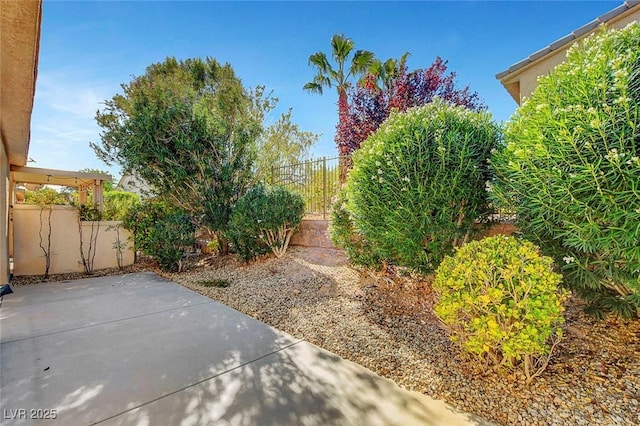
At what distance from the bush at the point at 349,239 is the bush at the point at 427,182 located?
3.30ft

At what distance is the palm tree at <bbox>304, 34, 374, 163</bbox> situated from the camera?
1416 cm

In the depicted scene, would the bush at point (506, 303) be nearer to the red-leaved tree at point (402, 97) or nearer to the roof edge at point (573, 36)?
the roof edge at point (573, 36)

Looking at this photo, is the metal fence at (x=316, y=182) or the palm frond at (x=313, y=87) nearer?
the metal fence at (x=316, y=182)

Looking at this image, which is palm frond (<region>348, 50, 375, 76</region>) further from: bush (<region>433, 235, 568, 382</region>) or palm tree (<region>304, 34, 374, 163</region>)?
bush (<region>433, 235, 568, 382</region>)

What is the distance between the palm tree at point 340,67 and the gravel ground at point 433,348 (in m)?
10.8

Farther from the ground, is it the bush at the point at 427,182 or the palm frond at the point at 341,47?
the palm frond at the point at 341,47

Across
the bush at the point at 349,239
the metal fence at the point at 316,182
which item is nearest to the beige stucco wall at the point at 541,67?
the bush at the point at 349,239

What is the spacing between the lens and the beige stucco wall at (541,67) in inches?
196

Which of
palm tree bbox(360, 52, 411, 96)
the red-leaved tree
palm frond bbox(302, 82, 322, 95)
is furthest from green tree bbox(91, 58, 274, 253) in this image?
palm tree bbox(360, 52, 411, 96)

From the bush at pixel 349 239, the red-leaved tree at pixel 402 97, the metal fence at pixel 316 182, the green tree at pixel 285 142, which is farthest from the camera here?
the green tree at pixel 285 142

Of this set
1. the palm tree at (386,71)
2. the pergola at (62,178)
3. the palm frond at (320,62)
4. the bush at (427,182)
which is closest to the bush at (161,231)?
the pergola at (62,178)

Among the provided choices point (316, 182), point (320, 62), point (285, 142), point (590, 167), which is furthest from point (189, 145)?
point (320, 62)

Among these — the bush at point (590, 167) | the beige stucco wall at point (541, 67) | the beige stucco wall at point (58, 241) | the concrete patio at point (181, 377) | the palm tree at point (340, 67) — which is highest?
the palm tree at point (340, 67)

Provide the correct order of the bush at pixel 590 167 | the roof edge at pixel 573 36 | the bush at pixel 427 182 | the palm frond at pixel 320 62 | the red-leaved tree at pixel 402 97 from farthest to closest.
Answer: the palm frond at pixel 320 62 → the red-leaved tree at pixel 402 97 → the roof edge at pixel 573 36 → the bush at pixel 427 182 → the bush at pixel 590 167
